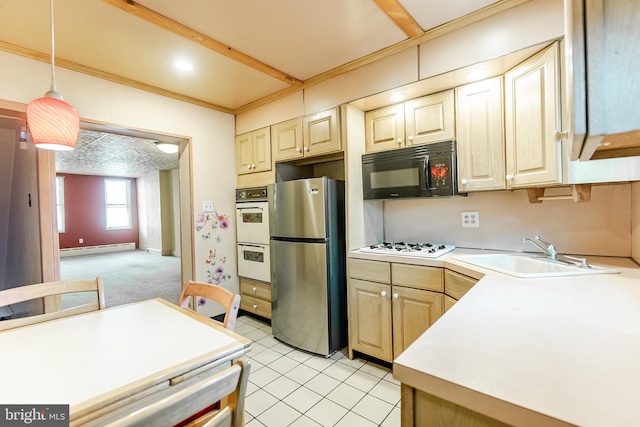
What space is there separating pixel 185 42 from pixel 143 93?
93 cm

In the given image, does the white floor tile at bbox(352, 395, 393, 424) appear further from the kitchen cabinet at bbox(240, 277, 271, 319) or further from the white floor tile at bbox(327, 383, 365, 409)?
the kitchen cabinet at bbox(240, 277, 271, 319)

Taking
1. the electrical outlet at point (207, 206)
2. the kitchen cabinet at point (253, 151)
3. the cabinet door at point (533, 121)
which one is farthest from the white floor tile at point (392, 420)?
the electrical outlet at point (207, 206)

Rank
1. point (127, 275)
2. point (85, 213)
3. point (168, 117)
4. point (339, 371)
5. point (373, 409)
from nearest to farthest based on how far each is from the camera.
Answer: point (373, 409)
point (339, 371)
point (168, 117)
point (127, 275)
point (85, 213)

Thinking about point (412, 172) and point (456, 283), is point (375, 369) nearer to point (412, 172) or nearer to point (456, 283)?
point (456, 283)

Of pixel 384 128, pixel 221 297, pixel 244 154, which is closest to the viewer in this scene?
pixel 221 297

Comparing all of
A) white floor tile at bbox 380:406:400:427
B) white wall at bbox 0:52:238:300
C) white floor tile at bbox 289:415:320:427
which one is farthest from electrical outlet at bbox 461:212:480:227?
white wall at bbox 0:52:238:300

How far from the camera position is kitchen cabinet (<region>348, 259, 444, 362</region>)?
1864mm

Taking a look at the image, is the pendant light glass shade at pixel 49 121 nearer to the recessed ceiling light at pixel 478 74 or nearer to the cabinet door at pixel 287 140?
the cabinet door at pixel 287 140

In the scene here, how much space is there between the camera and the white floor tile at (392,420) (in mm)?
1562

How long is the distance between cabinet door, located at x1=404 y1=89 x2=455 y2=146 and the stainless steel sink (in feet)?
2.81

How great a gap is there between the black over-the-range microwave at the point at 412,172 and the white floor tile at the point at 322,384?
1399 mm

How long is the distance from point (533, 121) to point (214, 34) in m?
2.03

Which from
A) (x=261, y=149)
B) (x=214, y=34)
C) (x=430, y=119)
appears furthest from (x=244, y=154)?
(x=430, y=119)

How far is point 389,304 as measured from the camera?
2.05 meters
